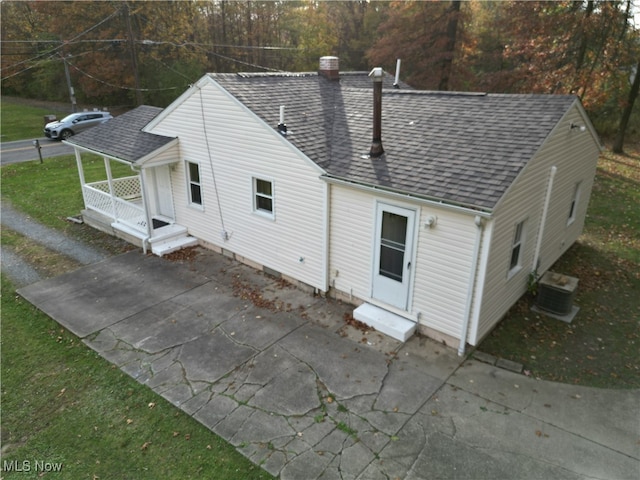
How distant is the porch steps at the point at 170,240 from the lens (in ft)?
40.9

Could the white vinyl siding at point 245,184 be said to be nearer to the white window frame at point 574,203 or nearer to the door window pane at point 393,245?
the door window pane at point 393,245

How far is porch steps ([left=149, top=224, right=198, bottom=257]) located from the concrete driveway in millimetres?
2233

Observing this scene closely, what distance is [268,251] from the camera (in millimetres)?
11094

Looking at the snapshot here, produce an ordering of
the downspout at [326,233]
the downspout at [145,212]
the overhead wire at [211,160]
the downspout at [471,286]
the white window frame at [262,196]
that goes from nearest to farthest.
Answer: the downspout at [471,286], the downspout at [326,233], the white window frame at [262,196], the overhead wire at [211,160], the downspout at [145,212]

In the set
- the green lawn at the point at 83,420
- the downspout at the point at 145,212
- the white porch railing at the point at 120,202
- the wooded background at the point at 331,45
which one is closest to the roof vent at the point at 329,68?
the downspout at the point at 145,212

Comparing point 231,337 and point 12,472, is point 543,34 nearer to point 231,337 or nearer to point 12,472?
point 231,337

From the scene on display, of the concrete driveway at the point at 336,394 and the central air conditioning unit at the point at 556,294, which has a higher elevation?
the central air conditioning unit at the point at 556,294

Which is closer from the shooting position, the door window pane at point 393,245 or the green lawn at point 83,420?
the green lawn at point 83,420

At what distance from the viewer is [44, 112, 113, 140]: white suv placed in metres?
28.9

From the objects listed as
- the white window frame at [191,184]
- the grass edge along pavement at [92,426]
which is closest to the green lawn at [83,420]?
the grass edge along pavement at [92,426]

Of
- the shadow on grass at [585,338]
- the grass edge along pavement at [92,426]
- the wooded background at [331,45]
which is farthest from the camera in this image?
the wooded background at [331,45]

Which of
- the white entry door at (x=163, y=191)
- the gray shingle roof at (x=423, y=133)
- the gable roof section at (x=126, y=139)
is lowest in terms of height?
the white entry door at (x=163, y=191)

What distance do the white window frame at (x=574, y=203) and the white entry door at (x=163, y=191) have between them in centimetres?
1171

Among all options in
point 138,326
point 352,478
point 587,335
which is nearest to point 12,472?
point 138,326
